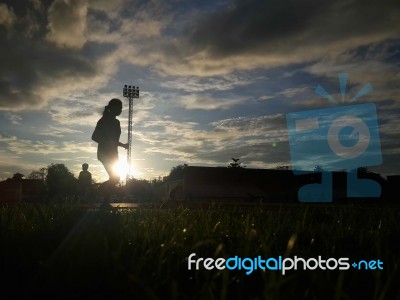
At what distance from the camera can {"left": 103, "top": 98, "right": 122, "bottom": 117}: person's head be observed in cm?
755

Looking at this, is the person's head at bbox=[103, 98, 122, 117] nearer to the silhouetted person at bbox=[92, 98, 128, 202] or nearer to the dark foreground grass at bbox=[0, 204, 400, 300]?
the silhouetted person at bbox=[92, 98, 128, 202]

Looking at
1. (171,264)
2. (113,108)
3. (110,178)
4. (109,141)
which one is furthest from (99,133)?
(171,264)

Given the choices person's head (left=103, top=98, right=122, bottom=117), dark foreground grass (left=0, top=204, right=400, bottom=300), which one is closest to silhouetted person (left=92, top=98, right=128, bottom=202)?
person's head (left=103, top=98, right=122, bottom=117)

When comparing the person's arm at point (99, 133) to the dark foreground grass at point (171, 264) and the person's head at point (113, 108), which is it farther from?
the dark foreground grass at point (171, 264)

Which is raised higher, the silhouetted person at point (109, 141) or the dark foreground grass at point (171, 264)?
the silhouetted person at point (109, 141)

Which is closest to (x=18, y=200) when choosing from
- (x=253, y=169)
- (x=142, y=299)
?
(x=142, y=299)

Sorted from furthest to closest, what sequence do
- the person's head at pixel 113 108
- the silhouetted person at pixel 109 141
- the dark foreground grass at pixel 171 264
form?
the person's head at pixel 113 108 < the silhouetted person at pixel 109 141 < the dark foreground grass at pixel 171 264

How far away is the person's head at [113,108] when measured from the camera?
7555mm

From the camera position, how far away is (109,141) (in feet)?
24.3

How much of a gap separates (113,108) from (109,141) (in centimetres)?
67

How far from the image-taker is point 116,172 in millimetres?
7621

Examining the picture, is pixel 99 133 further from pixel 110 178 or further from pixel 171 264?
pixel 171 264

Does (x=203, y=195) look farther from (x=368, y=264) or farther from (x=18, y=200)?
(x=368, y=264)

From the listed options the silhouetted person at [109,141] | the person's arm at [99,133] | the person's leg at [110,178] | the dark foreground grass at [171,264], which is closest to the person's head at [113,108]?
the silhouetted person at [109,141]
